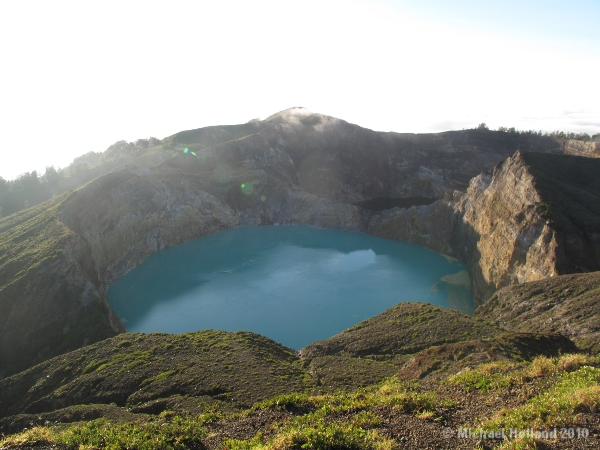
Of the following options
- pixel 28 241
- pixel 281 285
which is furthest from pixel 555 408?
pixel 28 241

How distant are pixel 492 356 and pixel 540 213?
71.9 feet

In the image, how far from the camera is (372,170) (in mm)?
87438

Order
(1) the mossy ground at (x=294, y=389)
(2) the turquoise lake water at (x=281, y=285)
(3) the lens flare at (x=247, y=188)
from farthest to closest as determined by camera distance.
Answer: (3) the lens flare at (x=247, y=188), (2) the turquoise lake water at (x=281, y=285), (1) the mossy ground at (x=294, y=389)

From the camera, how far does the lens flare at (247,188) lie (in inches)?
3029

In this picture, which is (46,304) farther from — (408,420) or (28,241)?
(408,420)

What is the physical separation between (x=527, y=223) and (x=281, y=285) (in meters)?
27.2

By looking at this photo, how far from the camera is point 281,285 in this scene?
1822 inches

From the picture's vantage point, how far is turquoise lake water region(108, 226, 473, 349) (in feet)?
119

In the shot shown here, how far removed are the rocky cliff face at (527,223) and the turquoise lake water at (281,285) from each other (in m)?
4.28

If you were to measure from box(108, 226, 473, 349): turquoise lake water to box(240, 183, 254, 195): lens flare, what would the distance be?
40.6 feet

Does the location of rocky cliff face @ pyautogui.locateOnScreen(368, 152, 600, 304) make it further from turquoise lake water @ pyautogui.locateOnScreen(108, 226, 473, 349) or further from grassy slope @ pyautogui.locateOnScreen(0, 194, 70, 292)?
grassy slope @ pyautogui.locateOnScreen(0, 194, 70, 292)

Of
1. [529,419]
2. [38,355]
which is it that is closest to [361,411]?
[529,419]

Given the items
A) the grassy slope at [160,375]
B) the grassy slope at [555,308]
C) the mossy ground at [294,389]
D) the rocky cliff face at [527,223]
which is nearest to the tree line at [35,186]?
the grassy slope at [160,375]

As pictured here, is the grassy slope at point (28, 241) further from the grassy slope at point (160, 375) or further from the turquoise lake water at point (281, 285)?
the grassy slope at point (160, 375)
